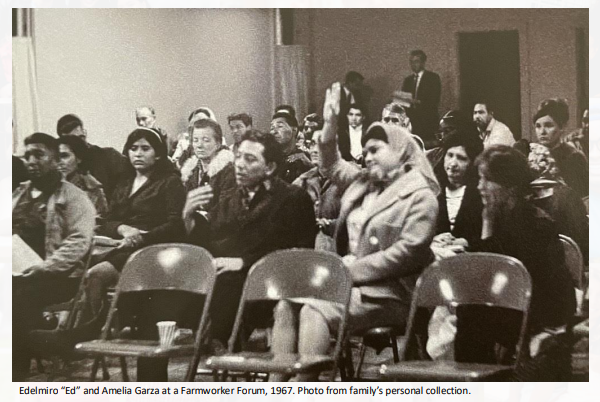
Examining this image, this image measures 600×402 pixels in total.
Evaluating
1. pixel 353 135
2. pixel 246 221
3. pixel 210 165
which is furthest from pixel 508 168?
pixel 210 165

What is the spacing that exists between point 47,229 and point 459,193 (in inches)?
70.9

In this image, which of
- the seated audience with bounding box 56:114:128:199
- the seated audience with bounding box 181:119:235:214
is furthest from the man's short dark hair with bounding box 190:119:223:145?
the seated audience with bounding box 56:114:128:199

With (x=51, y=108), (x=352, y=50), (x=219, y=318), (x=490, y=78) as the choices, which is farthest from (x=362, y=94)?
(x=51, y=108)

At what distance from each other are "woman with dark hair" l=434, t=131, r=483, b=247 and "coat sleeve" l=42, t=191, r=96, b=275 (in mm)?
1518

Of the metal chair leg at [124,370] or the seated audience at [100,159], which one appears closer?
the metal chair leg at [124,370]

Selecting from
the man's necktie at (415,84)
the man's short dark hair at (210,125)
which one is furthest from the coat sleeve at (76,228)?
the man's necktie at (415,84)

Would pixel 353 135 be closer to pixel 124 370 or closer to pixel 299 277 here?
pixel 299 277

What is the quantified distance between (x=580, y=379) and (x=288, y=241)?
1357 millimetres

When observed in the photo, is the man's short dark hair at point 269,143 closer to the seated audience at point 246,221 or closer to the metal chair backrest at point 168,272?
the seated audience at point 246,221

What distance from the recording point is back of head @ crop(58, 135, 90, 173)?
11.8 ft

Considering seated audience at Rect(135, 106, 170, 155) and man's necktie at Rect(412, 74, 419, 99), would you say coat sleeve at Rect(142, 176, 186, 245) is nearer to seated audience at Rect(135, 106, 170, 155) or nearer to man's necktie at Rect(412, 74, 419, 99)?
seated audience at Rect(135, 106, 170, 155)

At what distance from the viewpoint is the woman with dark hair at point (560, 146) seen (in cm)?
347

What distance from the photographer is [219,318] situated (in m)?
3.52
